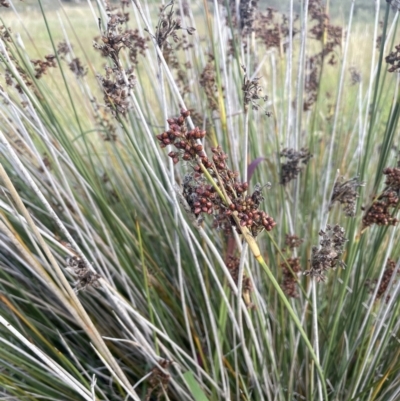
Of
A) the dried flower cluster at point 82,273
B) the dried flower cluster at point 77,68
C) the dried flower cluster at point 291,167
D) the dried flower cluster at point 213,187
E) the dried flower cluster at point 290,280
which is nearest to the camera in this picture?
the dried flower cluster at point 213,187

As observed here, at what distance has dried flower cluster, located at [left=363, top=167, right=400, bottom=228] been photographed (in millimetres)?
583

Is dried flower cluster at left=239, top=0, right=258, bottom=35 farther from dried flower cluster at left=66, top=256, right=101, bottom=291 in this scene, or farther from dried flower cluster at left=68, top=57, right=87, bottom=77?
dried flower cluster at left=66, top=256, right=101, bottom=291

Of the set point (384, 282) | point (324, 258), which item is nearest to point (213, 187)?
point (324, 258)

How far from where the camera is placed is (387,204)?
0.60 m

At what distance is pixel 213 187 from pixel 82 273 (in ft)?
0.90

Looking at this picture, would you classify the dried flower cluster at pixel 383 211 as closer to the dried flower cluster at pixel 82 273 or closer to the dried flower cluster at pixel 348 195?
the dried flower cluster at pixel 348 195

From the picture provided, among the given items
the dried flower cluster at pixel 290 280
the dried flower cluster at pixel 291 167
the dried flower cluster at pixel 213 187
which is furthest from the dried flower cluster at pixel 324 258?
the dried flower cluster at pixel 291 167

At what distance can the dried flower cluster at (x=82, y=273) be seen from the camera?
0.57m

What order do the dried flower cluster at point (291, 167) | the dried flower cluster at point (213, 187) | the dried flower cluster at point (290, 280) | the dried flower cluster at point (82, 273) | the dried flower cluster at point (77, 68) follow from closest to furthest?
the dried flower cluster at point (213, 187) < the dried flower cluster at point (82, 273) < the dried flower cluster at point (290, 280) < the dried flower cluster at point (291, 167) < the dried flower cluster at point (77, 68)

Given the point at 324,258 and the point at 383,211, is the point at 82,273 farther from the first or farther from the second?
the point at 383,211

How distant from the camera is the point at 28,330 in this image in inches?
36.6

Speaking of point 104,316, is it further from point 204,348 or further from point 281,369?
point 281,369

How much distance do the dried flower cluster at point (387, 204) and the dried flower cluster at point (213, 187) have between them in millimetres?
267

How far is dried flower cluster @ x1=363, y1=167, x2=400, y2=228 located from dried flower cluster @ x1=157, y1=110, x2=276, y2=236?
0.88 feet
